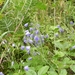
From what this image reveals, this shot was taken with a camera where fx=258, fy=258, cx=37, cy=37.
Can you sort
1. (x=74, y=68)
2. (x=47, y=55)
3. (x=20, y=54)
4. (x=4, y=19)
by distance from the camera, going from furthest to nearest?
(x=4, y=19) → (x=20, y=54) → (x=47, y=55) → (x=74, y=68)

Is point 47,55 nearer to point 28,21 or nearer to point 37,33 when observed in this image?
point 37,33

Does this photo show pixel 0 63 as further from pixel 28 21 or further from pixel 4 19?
pixel 28 21

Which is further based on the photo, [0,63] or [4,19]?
[4,19]

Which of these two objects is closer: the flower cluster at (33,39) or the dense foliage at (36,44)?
the dense foliage at (36,44)

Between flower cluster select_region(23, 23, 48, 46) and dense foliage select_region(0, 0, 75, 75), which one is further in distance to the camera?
flower cluster select_region(23, 23, 48, 46)

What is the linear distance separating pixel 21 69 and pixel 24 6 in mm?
616

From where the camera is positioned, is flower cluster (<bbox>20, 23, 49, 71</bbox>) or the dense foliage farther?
flower cluster (<bbox>20, 23, 49, 71</bbox>)

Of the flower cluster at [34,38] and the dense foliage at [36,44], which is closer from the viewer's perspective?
the dense foliage at [36,44]

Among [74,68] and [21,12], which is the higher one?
[21,12]

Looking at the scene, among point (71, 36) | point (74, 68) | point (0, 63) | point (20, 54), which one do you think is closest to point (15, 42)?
point (20, 54)

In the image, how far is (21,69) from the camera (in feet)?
5.68

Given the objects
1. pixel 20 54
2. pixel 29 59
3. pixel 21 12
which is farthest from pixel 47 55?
pixel 21 12

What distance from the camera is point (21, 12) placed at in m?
2.12

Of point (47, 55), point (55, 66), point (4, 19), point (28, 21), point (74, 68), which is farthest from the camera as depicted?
point (28, 21)
